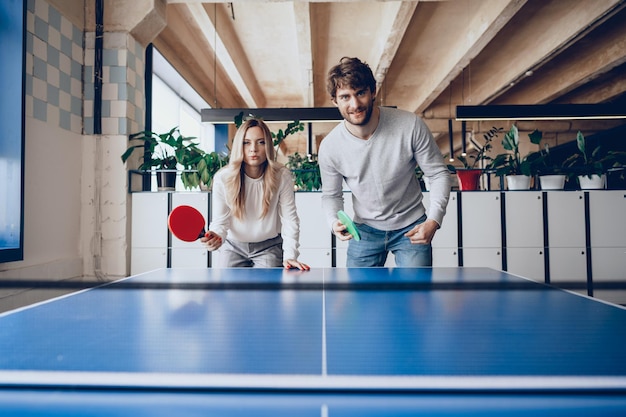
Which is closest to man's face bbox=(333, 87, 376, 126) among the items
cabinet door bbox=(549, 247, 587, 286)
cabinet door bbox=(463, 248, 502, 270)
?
cabinet door bbox=(463, 248, 502, 270)

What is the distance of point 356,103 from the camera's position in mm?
1935

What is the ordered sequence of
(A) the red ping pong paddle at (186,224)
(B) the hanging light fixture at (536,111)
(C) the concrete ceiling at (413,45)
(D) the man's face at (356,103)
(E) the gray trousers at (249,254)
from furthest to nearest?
(C) the concrete ceiling at (413,45)
(B) the hanging light fixture at (536,111)
(E) the gray trousers at (249,254)
(D) the man's face at (356,103)
(A) the red ping pong paddle at (186,224)

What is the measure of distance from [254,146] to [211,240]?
59 cm

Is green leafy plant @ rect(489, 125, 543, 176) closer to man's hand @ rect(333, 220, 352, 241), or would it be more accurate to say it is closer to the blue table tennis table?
man's hand @ rect(333, 220, 352, 241)

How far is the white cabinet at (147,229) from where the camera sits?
387cm

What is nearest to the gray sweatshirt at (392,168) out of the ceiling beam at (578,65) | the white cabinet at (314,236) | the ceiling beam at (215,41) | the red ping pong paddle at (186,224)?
the red ping pong paddle at (186,224)

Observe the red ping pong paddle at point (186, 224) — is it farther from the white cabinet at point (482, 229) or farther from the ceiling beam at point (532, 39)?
the ceiling beam at point (532, 39)

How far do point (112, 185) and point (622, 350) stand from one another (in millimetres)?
A: 3899

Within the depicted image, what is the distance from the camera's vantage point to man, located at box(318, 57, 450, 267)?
81.3 inches

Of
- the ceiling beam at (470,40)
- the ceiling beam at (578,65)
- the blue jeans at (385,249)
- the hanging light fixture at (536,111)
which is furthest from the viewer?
the ceiling beam at (578,65)

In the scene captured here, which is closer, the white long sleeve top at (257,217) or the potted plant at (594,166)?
the white long sleeve top at (257,217)

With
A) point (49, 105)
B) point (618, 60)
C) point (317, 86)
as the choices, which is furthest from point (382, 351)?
point (317, 86)

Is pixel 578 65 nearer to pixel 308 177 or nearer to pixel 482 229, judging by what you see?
pixel 482 229

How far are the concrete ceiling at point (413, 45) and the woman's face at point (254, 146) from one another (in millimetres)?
2417
